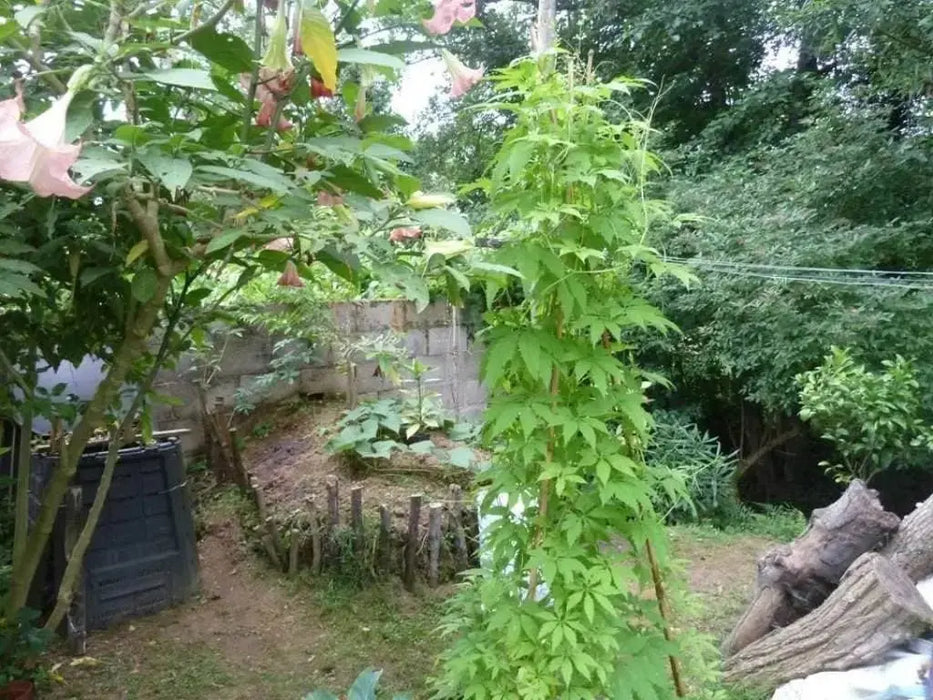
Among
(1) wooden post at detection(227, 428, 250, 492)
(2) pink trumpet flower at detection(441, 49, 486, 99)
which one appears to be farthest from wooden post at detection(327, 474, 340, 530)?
(2) pink trumpet flower at detection(441, 49, 486, 99)

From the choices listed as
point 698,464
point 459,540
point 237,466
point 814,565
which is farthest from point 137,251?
point 698,464

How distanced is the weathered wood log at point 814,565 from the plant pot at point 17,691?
1989 mm

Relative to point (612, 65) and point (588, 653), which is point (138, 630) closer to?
point (588, 653)

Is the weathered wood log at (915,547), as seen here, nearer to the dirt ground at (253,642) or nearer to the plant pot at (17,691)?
the dirt ground at (253,642)

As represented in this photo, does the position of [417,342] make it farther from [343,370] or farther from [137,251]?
[137,251]

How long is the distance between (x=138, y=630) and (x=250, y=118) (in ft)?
6.03

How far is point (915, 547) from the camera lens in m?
2.36

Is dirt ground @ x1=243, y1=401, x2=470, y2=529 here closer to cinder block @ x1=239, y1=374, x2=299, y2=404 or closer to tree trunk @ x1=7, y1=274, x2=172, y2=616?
cinder block @ x1=239, y1=374, x2=299, y2=404

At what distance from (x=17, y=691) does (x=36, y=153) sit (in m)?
1.44

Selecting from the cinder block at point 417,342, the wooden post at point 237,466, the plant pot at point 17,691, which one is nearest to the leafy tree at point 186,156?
the plant pot at point 17,691

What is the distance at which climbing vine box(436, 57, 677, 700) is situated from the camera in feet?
4.16

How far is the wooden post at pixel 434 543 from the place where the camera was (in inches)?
103

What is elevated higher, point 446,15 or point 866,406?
point 446,15

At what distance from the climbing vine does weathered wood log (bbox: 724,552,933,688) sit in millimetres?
895
